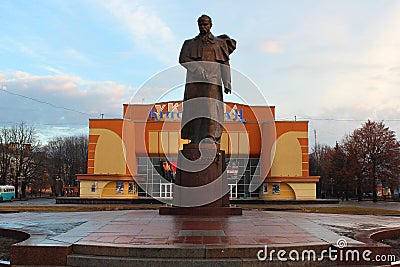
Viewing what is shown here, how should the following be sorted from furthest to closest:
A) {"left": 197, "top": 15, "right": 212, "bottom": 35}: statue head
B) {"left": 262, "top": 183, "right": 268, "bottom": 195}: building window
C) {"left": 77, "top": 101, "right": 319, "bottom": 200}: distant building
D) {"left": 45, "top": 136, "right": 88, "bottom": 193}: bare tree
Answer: {"left": 45, "top": 136, "right": 88, "bottom": 193}: bare tree, {"left": 262, "top": 183, "right": 268, "bottom": 195}: building window, {"left": 77, "top": 101, "right": 319, "bottom": 200}: distant building, {"left": 197, "top": 15, "right": 212, "bottom": 35}: statue head

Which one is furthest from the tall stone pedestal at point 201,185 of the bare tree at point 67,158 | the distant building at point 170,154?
the bare tree at point 67,158

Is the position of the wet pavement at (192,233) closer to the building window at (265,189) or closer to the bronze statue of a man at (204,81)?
the bronze statue of a man at (204,81)

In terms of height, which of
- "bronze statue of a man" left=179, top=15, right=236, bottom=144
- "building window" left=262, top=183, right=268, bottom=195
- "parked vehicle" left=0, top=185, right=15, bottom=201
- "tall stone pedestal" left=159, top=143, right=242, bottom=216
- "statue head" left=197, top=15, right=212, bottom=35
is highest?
"statue head" left=197, top=15, right=212, bottom=35

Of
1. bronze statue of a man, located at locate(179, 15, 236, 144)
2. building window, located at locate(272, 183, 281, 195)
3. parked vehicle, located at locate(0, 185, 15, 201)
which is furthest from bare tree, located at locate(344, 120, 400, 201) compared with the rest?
bronze statue of a man, located at locate(179, 15, 236, 144)

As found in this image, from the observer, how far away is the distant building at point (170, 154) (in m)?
42.5

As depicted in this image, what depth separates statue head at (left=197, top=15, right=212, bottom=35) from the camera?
11602 mm

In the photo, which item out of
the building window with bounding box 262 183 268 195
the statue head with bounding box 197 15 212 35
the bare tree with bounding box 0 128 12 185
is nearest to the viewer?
the statue head with bounding box 197 15 212 35

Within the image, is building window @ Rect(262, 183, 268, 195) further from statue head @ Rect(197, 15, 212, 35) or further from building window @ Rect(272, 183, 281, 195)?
statue head @ Rect(197, 15, 212, 35)

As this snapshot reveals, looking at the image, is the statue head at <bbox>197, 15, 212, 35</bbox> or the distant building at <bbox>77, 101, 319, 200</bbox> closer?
the statue head at <bbox>197, 15, 212, 35</bbox>

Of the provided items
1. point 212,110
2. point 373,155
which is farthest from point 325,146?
point 212,110

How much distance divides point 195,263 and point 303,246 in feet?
5.58

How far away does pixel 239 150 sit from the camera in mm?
43656

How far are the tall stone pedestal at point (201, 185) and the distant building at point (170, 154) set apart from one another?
99.7ft

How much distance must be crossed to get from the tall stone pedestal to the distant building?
99.7 feet
